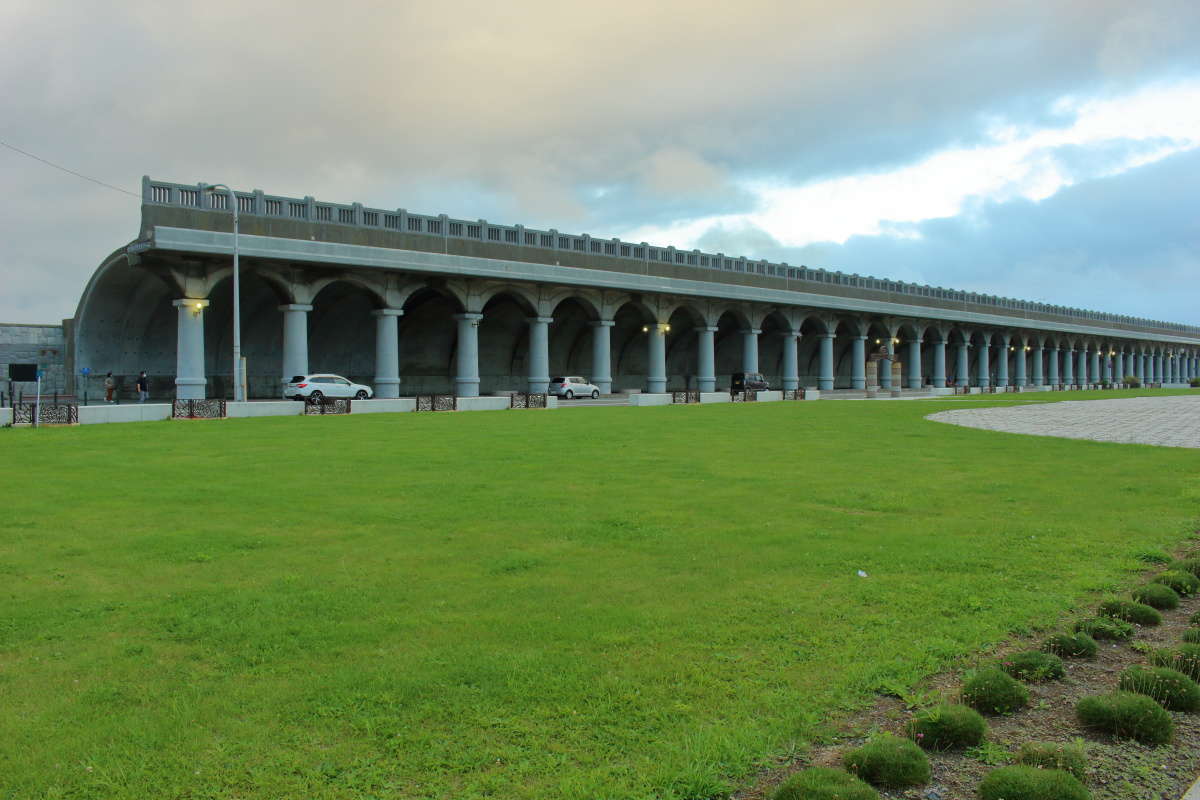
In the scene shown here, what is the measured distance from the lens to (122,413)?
27.1 m

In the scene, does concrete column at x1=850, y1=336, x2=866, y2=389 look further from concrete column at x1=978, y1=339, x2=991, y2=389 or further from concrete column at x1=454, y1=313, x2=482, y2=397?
concrete column at x1=454, y1=313, x2=482, y2=397

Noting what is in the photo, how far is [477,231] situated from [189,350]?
15.2 meters

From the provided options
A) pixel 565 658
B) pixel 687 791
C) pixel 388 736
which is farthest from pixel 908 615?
pixel 388 736

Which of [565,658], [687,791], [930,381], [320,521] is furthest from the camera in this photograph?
[930,381]

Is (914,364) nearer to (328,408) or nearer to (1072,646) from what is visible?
(328,408)

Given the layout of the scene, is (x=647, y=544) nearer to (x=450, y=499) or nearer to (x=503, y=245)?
(x=450, y=499)

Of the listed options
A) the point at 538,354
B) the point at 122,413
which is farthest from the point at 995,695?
the point at 538,354

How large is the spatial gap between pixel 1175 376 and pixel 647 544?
147953 mm

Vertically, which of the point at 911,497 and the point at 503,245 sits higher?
the point at 503,245

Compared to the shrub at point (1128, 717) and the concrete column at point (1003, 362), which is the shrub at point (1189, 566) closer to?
the shrub at point (1128, 717)

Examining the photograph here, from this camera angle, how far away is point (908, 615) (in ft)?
18.5

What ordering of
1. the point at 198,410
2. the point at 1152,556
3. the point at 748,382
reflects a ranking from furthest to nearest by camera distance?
the point at 748,382 → the point at 198,410 → the point at 1152,556

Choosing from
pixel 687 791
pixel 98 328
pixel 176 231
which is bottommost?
pixel 687 791

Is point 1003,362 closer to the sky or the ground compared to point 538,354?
closer to the sky
